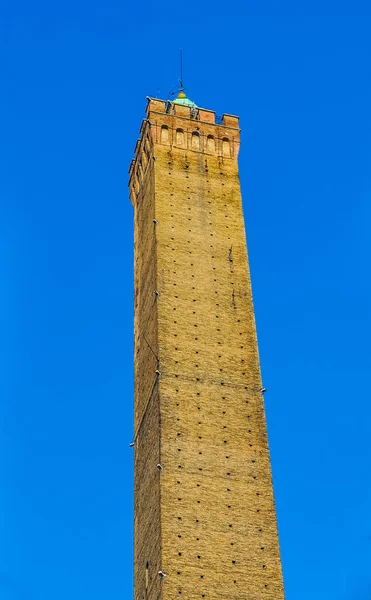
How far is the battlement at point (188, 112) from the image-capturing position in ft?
95.6

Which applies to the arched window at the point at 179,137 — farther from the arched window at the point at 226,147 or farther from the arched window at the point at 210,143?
the arched window at the point at 226,147

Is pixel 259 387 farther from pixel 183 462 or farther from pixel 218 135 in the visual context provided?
pixel 218 135

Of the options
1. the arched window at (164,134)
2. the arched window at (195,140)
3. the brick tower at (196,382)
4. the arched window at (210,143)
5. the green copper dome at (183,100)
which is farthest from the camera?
the green copper dome at (183,100)

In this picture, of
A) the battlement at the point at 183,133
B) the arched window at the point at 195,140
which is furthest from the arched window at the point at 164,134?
the arched window at the point at 195,140

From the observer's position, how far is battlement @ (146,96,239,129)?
29.1 metres

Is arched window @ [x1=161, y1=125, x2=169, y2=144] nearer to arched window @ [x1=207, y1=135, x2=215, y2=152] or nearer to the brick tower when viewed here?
the brick tower

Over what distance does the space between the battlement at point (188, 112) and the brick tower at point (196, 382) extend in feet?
0.23

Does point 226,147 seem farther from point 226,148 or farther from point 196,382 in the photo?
point 196,382

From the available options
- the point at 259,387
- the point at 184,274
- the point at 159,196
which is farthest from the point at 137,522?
the point at 159,196

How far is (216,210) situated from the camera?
88.6 feet

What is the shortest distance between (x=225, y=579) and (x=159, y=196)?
434 inches

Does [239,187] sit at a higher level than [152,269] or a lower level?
higher

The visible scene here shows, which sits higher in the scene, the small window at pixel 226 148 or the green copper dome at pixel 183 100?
the green copper dome at pixel 183 100

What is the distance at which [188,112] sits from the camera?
29531mm
